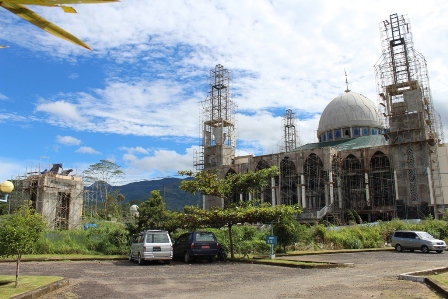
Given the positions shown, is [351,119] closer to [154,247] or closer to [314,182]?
[314,182]

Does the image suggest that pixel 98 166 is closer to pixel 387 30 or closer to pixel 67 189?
pixel 67 189

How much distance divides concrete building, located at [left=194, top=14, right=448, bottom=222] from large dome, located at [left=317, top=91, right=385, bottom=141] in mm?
140

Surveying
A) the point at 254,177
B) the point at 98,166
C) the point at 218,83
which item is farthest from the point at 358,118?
the point at 254,177

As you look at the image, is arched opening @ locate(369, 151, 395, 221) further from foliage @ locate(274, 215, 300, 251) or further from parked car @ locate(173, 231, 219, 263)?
parked car @ locate(173, 231, 219, 263)

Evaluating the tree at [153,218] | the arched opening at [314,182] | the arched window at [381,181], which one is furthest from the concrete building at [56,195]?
the arched window at [381,181]

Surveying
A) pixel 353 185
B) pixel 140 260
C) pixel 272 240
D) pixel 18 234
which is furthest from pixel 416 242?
pixel 353 185

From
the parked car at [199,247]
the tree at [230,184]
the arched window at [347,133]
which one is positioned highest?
the arched window at [347,133]

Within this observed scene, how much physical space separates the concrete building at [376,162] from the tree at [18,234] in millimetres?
29296

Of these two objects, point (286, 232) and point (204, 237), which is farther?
point (286, 232)

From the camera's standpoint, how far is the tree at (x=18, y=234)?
10.2 m

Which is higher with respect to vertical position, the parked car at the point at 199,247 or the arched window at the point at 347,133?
the arched window at the point at 347,133

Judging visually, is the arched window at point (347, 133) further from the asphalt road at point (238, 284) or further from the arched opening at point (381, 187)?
the asphalt road at point (238, 284)

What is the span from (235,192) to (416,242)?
12.3 m

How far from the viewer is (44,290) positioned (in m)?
9.73
